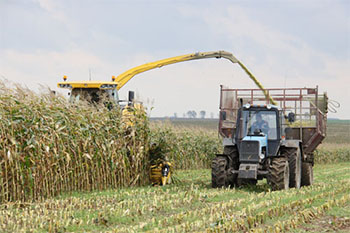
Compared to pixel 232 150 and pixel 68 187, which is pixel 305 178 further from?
pixel 68 187

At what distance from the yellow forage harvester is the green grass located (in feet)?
4.91

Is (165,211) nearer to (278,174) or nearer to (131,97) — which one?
(278,174)

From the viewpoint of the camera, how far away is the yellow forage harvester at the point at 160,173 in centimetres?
1340

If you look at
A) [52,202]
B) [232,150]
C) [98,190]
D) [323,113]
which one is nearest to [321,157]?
[323,113]

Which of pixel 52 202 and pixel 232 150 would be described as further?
pixel 232 150

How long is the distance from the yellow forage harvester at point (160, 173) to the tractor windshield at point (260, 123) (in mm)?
2189

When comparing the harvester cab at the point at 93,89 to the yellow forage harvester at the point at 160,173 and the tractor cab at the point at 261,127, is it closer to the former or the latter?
the yellow forage harvester at the point at 160,173

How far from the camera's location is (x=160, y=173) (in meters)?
13.4

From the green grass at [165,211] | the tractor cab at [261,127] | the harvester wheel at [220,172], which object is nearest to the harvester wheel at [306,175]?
the tractor cab at [261,127]

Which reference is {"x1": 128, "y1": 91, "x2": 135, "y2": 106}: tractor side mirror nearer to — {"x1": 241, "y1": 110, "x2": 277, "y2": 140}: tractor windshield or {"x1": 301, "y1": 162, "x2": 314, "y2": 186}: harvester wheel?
{"x1": 241, "y1": 110, "x2": 277, "y2": 140}: tractor windshield

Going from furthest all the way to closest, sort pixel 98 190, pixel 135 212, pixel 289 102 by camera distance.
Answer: pixel 289 102, pixel 98 190, pixel 135 212

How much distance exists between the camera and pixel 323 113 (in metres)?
15.6

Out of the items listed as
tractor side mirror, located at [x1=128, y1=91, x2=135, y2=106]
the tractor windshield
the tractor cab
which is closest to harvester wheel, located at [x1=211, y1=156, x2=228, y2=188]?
the tractor cab

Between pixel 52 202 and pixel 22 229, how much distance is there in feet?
8.03
